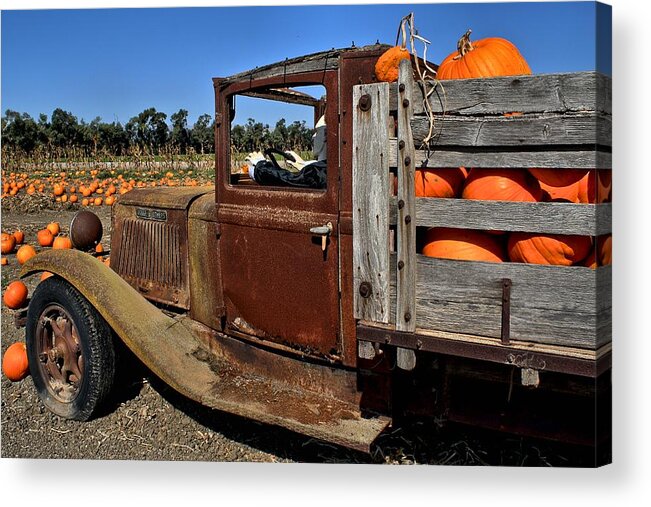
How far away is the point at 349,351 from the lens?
2840 mm

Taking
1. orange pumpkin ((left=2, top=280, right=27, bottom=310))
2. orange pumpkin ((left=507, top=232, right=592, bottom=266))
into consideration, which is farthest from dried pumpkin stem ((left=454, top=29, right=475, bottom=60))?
orange pumpkin ((left=2, top=280, right=27, bottom=310))

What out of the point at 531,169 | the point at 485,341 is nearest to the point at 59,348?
the point at 485,341

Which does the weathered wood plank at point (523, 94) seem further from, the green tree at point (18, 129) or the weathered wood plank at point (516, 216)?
the green tree at point (18, 129)

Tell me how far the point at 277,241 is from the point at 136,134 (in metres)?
4.68

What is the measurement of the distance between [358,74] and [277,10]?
93 cm

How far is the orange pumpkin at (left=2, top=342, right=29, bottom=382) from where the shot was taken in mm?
4070

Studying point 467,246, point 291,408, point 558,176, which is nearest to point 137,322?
point 291,408

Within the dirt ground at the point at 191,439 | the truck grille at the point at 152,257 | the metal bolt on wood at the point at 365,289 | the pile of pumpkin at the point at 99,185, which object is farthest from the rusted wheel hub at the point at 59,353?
the pile of pumpkin at the point at 99,185

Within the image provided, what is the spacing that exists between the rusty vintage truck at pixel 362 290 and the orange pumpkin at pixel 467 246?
0.08m

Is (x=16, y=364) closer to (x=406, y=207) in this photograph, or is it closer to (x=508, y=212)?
(x=406, y=207)

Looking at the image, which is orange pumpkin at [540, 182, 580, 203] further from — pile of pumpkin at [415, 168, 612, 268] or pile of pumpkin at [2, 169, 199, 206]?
pile of pumpkin at [2, 169, 199, 206]

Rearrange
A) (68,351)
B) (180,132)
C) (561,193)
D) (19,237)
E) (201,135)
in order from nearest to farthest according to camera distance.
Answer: (561,193) → (68,351) → (201,135) → (19,237) → (180,132)

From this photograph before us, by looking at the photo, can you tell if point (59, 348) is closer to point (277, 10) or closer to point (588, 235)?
point (277, 10)

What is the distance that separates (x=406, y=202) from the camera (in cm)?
233
